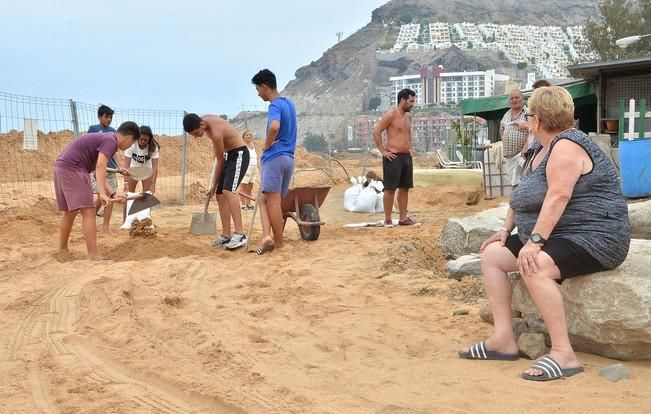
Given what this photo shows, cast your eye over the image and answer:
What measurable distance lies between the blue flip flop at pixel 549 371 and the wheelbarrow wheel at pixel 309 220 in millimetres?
4852

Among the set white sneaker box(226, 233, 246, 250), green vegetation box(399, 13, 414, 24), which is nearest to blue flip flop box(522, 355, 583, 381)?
white sneaker box(226, 233, 246, 250)

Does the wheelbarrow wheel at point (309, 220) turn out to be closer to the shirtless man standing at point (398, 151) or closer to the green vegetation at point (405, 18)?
the shirtless man standing at point (398, 151)

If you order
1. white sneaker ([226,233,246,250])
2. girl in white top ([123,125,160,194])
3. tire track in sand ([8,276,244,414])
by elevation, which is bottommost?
tire track in sand ([8,276,244,414])

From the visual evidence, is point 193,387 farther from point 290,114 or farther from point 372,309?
point 290,114

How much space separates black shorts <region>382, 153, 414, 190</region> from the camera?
9188 millimetres

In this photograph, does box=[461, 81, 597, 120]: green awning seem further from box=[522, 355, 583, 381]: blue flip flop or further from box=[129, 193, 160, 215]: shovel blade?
box=[522, 355, 583, 381]: blue flip flop

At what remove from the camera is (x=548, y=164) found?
350cm

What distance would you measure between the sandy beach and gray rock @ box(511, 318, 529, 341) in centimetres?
21

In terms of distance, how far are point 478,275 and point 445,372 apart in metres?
2.23

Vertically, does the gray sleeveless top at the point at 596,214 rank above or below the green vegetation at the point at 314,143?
below

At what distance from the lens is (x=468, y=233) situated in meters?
6.27

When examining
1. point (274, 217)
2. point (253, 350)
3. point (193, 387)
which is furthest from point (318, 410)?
point (274, 217)

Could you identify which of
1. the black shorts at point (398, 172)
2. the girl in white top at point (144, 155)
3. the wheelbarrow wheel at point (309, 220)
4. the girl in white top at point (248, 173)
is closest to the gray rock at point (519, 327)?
the wheelbarrow wheel at point (309, 220)

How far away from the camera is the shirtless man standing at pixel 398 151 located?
9.19 meters
